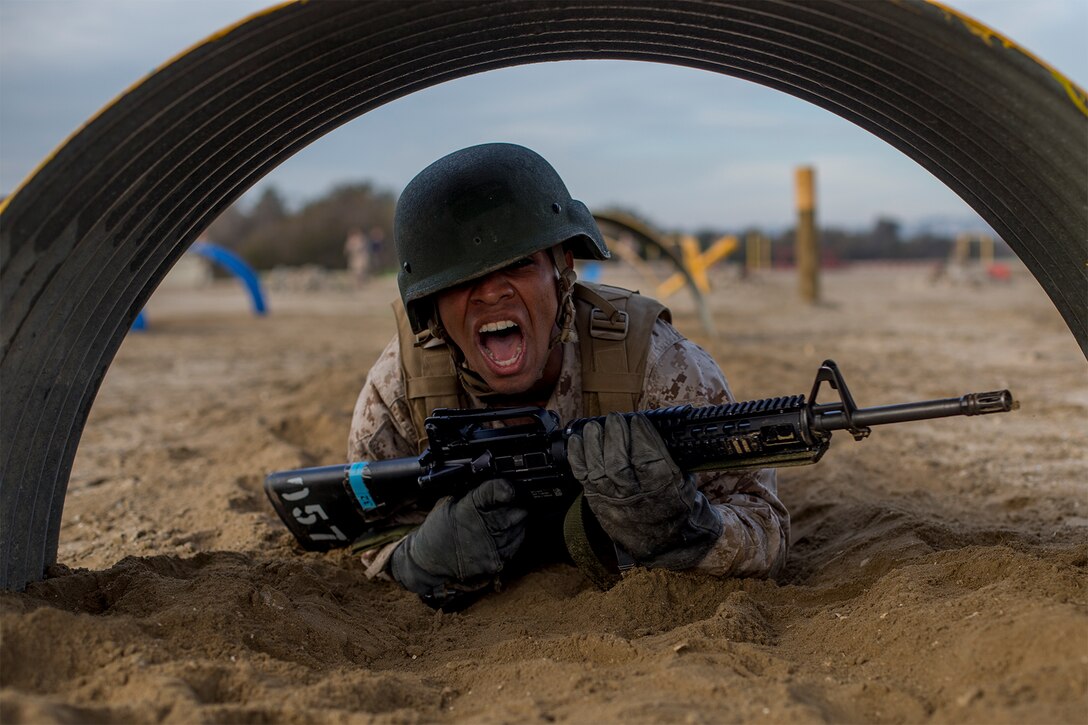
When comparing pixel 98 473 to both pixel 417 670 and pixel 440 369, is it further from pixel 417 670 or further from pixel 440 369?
pixel 417 670

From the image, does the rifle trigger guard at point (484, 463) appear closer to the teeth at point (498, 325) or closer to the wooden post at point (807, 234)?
the teeth at point (498, 325)

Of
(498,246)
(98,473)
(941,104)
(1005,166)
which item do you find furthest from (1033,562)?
(98,473)

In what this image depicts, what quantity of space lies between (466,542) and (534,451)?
0.40 m

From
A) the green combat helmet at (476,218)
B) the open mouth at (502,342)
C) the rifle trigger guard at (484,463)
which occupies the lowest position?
the rifle trigger guard at (484,463)

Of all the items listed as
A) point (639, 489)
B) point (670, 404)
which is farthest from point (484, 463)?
point (670, 404)

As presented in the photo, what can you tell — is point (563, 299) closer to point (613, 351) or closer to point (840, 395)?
point (613, 351)

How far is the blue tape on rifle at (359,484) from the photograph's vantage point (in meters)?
3.56

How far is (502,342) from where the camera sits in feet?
10.8

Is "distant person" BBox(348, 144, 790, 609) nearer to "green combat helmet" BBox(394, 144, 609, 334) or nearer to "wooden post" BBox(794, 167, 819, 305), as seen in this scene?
"green combat helmet" BBox(394, 144, 609, 334)

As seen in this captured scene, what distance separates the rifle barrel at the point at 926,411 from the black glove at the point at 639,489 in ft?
1.53

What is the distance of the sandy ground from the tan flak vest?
643 mm

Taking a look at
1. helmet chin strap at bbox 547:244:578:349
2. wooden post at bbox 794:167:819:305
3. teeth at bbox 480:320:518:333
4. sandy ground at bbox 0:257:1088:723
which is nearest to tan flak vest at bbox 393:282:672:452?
helmet chin strap at bbox 547:244:578:349

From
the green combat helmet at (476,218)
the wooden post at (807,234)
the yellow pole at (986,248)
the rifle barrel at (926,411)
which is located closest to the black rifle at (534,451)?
the rifle barrel at (926,411)

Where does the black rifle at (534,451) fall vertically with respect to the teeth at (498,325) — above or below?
below
